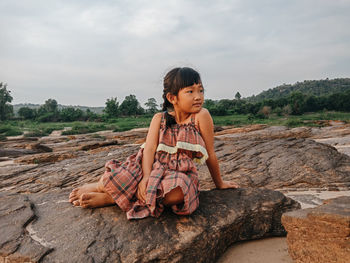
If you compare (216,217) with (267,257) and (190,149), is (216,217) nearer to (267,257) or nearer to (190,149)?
(267,257)

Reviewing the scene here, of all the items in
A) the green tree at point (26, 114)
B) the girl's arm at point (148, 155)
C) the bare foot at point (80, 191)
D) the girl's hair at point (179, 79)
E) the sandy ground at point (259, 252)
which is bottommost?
the sandy ground at point (259, 252)

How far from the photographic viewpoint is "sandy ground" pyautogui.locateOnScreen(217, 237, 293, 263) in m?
1.99

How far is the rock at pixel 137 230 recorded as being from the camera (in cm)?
176

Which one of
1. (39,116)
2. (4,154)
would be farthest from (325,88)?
(4,154)

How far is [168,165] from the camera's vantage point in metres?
2.34

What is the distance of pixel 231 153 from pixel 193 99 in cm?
330

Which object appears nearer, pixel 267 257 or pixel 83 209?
pixel 267 257

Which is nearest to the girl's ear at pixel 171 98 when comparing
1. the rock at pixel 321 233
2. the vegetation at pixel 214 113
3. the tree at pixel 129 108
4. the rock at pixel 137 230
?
the rock at pixel 137 230

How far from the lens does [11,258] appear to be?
1.75 metres

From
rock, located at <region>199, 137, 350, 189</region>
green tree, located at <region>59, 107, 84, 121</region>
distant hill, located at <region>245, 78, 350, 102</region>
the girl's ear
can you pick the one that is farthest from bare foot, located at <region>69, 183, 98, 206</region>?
distant hill, located at <region>245, 78, 350, 102</region>

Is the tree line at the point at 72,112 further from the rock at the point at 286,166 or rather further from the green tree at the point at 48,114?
the rock at the point at 286,166

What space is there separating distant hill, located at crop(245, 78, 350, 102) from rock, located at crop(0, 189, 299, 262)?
Answer: 193ft

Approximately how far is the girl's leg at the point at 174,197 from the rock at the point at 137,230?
0.16 metres

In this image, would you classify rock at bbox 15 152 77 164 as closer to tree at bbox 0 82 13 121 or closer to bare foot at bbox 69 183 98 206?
bare foot at bbox 69 183 98 206
